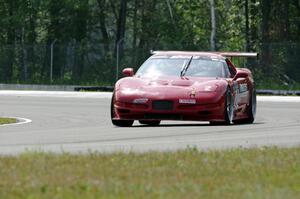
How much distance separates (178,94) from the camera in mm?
18438

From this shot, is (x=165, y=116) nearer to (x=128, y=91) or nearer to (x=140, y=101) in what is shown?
(x=140, y=101)

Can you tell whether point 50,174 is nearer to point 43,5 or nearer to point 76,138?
point 76,138

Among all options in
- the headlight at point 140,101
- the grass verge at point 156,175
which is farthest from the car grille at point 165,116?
the grass verge at point 156,175

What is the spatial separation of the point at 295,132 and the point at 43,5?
39725 millimetres

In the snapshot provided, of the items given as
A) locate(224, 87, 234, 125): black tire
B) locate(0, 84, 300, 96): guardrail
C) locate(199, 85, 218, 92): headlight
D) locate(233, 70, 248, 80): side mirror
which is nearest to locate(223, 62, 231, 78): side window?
locate(233, 70, 248, 80): side mirror

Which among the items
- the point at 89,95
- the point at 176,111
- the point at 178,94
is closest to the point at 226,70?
the point at 178,94

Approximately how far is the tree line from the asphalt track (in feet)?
61.1

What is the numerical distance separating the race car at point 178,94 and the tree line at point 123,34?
21417 mm

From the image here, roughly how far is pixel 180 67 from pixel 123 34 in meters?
37.5

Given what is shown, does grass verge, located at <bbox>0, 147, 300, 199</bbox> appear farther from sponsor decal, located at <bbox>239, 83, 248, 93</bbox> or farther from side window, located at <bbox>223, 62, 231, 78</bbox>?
sponsor decal, located at <bbox>239, 83, 248, 93</bbox>

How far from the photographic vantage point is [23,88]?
151 feet

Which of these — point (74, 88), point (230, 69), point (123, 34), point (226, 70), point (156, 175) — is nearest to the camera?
point (156, 175)

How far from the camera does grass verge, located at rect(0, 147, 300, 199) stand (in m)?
8.38

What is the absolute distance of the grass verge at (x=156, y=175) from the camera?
838cm
